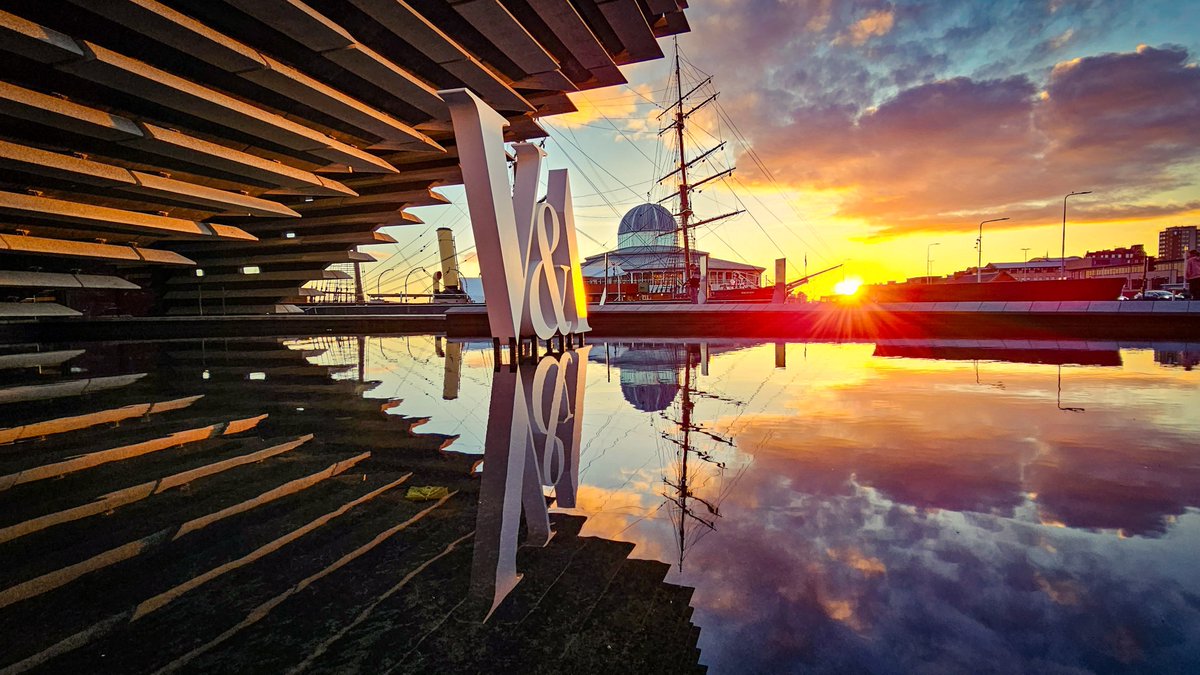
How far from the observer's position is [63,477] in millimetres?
3611

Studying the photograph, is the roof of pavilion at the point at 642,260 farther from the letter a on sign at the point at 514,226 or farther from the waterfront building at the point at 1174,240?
the waterfront building at the point at 1174,240

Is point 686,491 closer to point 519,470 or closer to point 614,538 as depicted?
point 614,538

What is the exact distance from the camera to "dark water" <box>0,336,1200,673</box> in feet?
5.48

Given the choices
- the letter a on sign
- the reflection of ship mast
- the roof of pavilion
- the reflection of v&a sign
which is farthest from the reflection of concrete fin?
the roof of pavilion

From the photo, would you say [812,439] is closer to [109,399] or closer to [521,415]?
[521,415]

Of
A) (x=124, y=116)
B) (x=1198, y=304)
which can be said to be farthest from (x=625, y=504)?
(x=1198, y=304)

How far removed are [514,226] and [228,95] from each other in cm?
891

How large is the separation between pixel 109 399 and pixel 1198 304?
21.1m

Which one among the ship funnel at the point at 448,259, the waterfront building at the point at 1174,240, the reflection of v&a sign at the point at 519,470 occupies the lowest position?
the reflection of v&a sign at the point at 519,470

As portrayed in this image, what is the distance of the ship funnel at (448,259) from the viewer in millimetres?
42594

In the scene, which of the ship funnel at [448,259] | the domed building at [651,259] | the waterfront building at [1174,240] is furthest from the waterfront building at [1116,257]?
the ship funnel at [448,259]

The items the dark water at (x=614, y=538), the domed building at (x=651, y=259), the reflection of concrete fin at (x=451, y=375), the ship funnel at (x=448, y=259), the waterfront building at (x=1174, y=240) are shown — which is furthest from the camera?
the waterfront building at (x=1174, y=240)

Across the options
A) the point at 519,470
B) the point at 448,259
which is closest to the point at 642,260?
the point at 448,259

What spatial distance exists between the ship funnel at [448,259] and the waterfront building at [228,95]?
73.1ft
